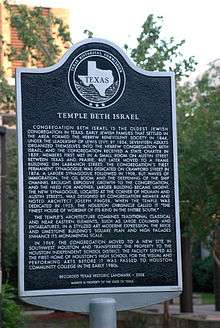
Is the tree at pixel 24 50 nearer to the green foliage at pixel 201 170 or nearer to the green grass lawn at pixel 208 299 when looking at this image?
the green foliage at pixel 201 170

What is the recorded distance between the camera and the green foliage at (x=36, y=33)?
17969mm

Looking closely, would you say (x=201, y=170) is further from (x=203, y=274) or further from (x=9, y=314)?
(x=203, y=274)

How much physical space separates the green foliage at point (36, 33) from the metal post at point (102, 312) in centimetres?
1103

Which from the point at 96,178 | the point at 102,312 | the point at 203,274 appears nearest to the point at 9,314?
the point at 102,312

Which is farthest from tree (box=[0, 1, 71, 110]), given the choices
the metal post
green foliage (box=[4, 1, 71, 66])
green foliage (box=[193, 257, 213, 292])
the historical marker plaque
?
green foliage (box=[193, 257, 213, 292])

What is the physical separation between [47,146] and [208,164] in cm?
555

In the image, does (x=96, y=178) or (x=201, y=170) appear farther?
(x=201, y=170)

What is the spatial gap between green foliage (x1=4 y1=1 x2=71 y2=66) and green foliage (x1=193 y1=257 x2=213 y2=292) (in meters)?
14.2

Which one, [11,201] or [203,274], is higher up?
[11,201]

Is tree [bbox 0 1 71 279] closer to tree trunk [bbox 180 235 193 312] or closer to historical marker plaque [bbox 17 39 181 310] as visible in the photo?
tree trunk [bbox 180 235 193 312]

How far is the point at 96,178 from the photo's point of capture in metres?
7.53

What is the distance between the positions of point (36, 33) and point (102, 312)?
11.8 m

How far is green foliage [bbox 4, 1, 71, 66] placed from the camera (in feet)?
59.0

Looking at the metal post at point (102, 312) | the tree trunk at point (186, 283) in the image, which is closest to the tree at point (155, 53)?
the tree trunk at point (186, 283)
